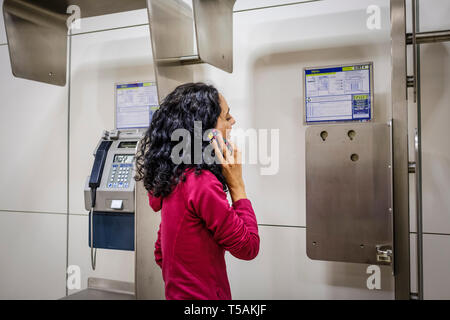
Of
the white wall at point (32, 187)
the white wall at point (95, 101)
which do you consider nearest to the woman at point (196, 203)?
the white wall at point (95, 101)

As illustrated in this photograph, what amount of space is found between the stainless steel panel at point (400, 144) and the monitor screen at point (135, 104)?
1339 mm

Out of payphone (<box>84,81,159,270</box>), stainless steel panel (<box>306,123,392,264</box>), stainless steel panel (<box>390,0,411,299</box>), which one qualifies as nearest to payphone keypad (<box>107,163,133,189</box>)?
payphone (<box>84,81,159,270</box>)

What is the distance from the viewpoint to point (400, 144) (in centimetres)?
134

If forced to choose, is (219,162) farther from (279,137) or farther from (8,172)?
(8,172)

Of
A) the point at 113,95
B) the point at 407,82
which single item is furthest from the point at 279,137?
the point at 113,95

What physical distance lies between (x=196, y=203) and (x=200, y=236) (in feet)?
0.41

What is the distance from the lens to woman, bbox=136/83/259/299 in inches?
46.3

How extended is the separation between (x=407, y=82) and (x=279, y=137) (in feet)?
2.37

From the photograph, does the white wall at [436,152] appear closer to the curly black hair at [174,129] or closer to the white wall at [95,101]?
the curly black hair at [174,129]

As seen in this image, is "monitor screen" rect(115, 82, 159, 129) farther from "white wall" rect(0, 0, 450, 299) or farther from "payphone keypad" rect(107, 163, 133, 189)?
"payphone keypad" rect(107, 163, 133, 189)

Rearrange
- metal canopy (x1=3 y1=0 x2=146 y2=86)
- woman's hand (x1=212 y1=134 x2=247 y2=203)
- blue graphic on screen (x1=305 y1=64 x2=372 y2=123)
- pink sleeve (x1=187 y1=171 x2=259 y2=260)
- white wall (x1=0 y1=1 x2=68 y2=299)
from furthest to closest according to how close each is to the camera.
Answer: white wall (x1=0 y1=1 x2=68 y2=299)
metal canopy (x1=3 y1=0 x2=146 y2=86)
blue graphic on screen (x1=305 y1=64 x2=372 y2=123)
woman's hand (x1=212 y1=134 x2=247 y2=203)
pink sleeve (x1=187 y1=171 x2=259 y2=260)

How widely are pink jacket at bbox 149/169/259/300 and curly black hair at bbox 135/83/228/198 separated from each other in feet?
0.12

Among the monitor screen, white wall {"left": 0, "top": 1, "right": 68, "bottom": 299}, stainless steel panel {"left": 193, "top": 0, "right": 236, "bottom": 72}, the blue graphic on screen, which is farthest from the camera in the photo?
white wall {"left": 0, "top": 1, "right": 68, "bottom": 299}

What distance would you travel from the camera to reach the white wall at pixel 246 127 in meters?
1.69
